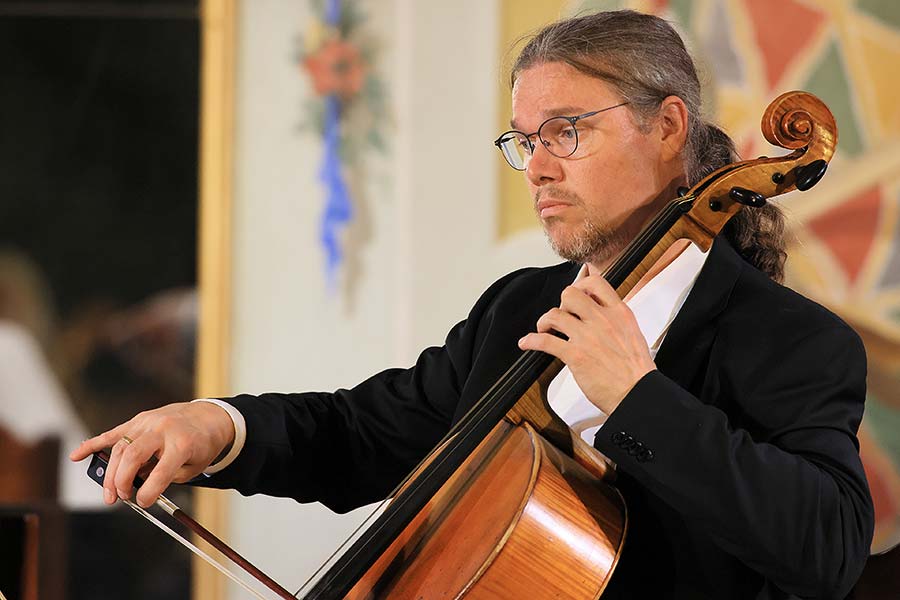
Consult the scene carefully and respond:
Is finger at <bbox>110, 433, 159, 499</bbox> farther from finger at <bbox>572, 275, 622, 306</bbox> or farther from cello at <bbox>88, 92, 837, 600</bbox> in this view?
finger at <bbox>572, 275, 622, 306</bbox>

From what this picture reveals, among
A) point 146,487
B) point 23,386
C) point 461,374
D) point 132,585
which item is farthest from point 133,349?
point 146,487

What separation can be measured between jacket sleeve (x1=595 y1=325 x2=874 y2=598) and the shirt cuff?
0.48 m

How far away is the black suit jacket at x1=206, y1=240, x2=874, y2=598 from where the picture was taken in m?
1.11

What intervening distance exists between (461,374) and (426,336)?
1392mm

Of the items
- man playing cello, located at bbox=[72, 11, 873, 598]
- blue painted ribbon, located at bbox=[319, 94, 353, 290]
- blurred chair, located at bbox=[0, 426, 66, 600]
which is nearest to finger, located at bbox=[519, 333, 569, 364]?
man playing cello, located at bbox=[72, 11, 873, 598]

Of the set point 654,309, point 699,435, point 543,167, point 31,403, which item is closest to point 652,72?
point 543,167

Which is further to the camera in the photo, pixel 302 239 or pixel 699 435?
pixel 302 239

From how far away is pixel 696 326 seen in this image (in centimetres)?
132

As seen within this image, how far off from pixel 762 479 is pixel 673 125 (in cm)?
54

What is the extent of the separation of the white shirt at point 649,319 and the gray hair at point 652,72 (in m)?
0.12

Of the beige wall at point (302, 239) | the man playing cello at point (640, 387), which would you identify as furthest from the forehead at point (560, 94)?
the beige wall at point (302, 239)

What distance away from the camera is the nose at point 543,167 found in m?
1.40

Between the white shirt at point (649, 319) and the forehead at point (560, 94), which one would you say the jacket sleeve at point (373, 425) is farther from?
the forehead at point (560, 94)

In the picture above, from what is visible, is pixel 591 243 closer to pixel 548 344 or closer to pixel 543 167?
pixel 543 167
